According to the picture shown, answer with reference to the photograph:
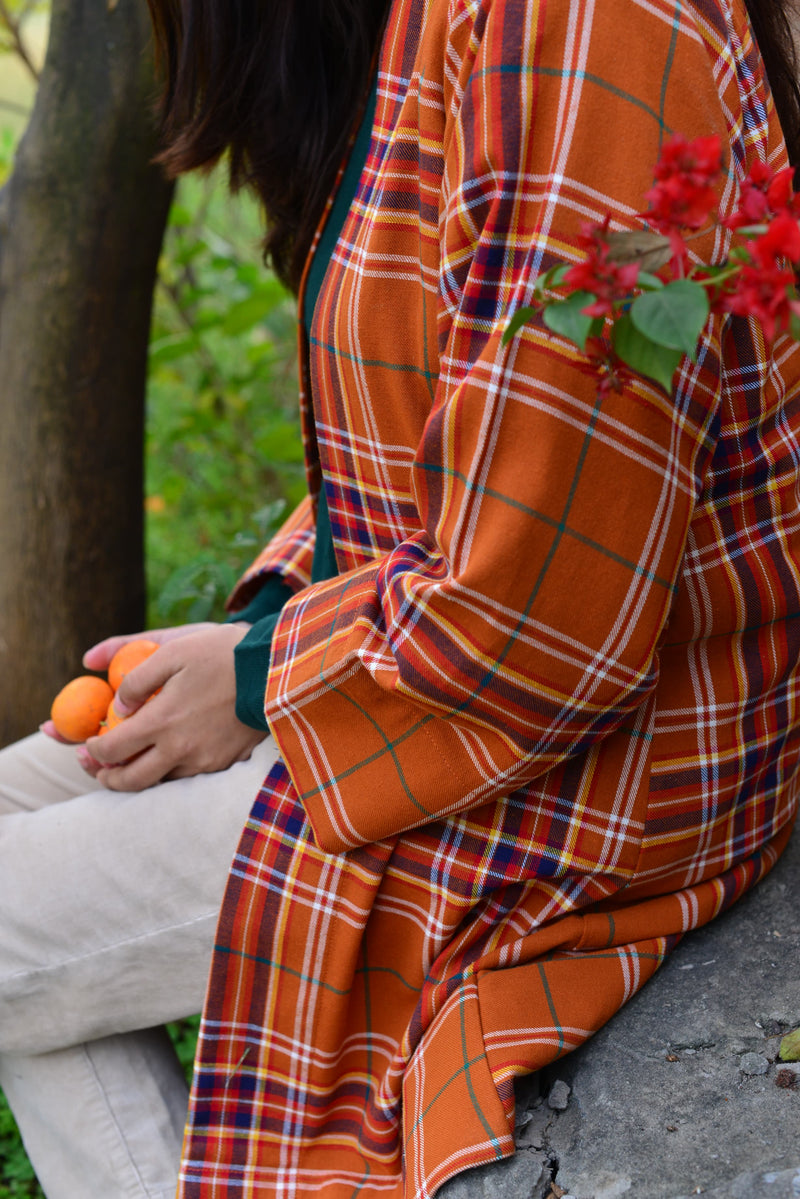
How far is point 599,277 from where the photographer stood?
571 mm

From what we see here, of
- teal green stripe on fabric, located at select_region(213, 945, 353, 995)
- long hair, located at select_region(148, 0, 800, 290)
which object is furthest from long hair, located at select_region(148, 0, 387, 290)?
teal green stripe on fabric, located at select_region(213, 945, 353, 995)

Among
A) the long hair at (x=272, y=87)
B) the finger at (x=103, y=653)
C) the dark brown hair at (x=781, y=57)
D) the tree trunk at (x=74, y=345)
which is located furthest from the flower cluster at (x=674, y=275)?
the tree trunk at (x=74, y=345)

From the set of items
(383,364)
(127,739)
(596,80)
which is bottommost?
(127,739)

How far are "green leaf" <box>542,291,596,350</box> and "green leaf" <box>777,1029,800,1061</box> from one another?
0.75m

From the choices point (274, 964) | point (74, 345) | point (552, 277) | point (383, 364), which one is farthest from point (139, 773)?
point (74, 345)

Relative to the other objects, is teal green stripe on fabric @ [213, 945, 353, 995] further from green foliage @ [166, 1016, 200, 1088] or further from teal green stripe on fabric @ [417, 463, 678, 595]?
green foliage @ [166, 1016, 200, 1088]

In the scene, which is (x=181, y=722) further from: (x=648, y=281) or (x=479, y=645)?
(x=648, y=281)

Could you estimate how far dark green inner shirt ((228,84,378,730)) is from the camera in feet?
3.86

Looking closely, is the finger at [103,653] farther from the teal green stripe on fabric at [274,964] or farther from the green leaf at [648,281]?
the green leaf at [648,281]

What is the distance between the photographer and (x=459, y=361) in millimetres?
936

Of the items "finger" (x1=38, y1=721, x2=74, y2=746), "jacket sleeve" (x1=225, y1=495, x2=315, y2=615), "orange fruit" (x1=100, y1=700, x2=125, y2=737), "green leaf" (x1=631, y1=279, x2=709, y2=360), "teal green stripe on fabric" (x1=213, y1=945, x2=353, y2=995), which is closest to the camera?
"green leaf" (x1=631, y1=279, x2=709, y2=360)

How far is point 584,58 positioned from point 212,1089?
3.48 feet

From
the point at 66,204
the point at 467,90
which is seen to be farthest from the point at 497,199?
the point at 66,204

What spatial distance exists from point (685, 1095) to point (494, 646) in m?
0.46
